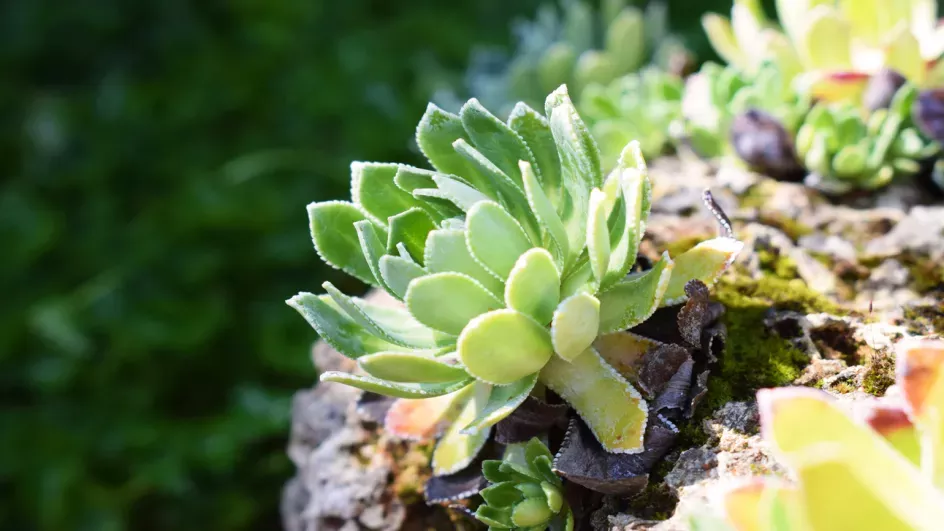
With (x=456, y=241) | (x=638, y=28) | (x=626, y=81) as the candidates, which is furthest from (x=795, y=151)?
(x=456, y=241)

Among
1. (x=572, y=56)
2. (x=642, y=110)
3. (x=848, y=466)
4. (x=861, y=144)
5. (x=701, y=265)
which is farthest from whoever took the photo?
(x=572, y=56)

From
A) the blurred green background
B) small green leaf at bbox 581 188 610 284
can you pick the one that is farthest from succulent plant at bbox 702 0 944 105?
the blurred green background

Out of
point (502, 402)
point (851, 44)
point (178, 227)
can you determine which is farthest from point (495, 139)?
point (178, 227)

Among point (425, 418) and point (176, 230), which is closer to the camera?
point (425, 418)

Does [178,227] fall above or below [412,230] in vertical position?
above

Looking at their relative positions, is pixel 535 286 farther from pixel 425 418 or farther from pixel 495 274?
pixel 425 418

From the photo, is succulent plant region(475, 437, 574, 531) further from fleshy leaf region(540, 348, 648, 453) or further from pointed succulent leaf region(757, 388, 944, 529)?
pointed succulent leaf region(757, 388, 944, 529)

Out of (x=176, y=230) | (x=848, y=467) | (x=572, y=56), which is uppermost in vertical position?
(x=176, y=230)

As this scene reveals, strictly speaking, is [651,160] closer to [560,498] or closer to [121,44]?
[560,498]
